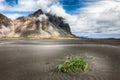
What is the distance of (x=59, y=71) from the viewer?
54.5 ft

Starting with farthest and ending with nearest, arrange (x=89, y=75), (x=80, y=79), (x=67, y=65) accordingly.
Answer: (x=67, y=65) < (x=89, y=75) < (x=80, y=79)

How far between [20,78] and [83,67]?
467 cm

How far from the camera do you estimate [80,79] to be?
14.6m

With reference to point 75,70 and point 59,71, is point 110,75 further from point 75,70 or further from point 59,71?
point 59,71

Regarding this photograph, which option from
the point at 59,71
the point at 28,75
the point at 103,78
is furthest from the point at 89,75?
the point at 28,75

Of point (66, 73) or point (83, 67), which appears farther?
point (83, 67)

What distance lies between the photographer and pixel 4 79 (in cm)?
1482

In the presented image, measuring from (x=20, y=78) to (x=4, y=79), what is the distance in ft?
3.11

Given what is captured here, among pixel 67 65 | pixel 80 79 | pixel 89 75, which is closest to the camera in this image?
pixel 80 79

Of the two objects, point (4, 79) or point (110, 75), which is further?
point (110, 75)

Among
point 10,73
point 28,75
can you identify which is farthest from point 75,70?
point 10,73

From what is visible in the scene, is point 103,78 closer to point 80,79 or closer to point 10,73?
point 80,79

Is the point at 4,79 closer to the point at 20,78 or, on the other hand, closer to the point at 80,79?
the point at 20,78

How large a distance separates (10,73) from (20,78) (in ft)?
6.79
